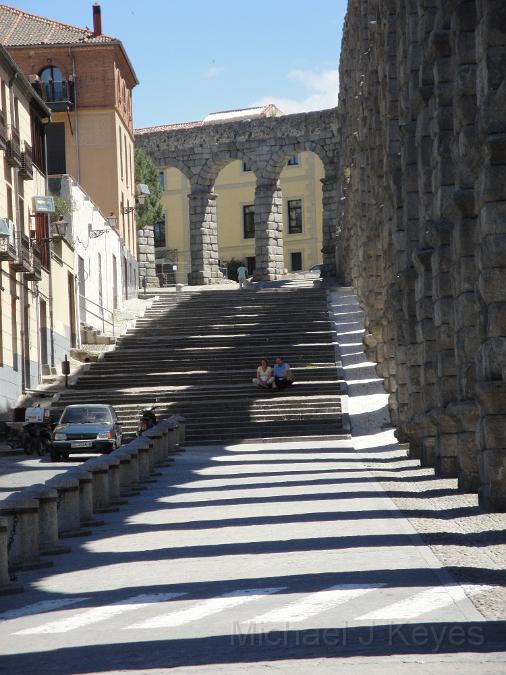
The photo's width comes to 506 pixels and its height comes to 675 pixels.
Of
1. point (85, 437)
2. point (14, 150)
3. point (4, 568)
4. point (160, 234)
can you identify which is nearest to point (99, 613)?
point (4, 568)

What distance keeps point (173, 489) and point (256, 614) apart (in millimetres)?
12354

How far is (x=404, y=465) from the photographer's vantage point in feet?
80.7

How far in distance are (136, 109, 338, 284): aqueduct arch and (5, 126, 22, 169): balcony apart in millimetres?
26946

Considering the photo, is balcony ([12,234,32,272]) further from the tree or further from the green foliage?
the tree

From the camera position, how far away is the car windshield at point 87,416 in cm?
3321

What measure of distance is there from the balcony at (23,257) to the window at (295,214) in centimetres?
4897

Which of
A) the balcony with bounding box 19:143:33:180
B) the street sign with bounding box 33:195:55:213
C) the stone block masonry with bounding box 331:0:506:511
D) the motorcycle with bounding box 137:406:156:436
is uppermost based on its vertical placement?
the balcony with bounding box 19:143:33:180

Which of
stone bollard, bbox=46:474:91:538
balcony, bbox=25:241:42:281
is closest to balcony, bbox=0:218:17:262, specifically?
balcony, bbox=25:241:42:281

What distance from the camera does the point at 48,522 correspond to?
1405cm

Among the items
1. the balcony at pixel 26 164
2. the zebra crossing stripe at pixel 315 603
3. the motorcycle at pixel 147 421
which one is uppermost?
the balcony at pixel 26 164

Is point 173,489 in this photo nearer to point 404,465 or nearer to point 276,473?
point 276,473

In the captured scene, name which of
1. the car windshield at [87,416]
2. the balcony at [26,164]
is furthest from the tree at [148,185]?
the car windshield at [87,416]

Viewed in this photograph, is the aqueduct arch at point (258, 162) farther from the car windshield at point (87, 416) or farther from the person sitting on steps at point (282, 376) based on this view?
the car windshield at point (87, 416)

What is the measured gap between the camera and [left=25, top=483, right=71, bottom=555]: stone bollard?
13.9 meters
